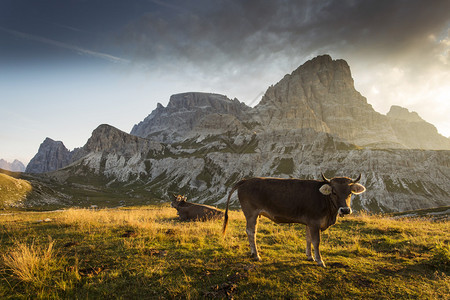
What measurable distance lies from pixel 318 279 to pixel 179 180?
544 ft

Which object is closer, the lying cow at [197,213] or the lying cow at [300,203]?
the lying cow at [300,203]

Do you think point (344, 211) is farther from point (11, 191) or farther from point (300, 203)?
point (11, 191)

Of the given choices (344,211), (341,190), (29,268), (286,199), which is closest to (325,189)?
(341,190)

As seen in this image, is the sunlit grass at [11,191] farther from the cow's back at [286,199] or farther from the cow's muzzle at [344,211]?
the cow's muzzle at [344,211]

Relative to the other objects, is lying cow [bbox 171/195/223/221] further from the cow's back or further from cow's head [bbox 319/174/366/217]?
cow's head [bbox 319/174/366/217]

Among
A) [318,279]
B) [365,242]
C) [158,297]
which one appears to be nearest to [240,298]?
[158,297]

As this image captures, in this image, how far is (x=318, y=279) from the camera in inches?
227

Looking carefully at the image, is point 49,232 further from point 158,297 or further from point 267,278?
point 267,278

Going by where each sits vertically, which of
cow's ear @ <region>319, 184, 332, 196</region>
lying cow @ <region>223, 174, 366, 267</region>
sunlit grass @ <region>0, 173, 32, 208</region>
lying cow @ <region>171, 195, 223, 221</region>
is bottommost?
sunlit grass @ <region>0, 173, 32, 208</region>

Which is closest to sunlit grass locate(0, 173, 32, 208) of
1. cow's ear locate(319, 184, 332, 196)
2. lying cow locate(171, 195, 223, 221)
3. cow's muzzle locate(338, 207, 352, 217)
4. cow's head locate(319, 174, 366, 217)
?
lying cow locate(171, 195, 223, 221)

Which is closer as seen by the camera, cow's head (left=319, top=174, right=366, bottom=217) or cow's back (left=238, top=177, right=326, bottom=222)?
cow's head (left=319, top=174, right=366, bottom=217)

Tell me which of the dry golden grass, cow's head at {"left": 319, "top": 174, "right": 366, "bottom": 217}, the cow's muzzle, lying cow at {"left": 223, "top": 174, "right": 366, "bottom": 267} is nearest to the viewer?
the dry golden grass

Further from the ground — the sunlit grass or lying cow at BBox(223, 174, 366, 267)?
lying cow at BBox(223, 174, 366, 267)

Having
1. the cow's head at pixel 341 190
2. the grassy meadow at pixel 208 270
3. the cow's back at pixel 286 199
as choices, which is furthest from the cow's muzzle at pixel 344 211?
the grassy meadow at pixel 208 270
